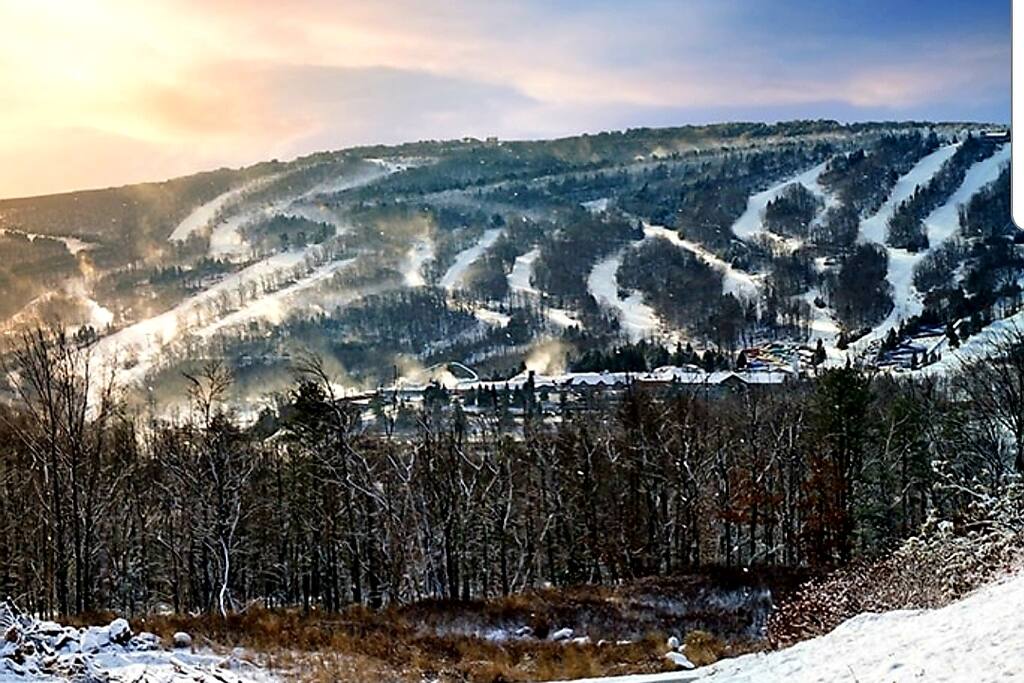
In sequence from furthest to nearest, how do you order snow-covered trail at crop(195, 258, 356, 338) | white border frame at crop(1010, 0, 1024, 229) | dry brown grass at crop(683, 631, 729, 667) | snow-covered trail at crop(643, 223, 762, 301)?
snow-covered trail at crop(195, 258, 356, 338)
snow-covered trail at crop(643, 223, 762, 301)
dry brown grass at crop(683, 631, 729, 667)
white border frame at crop(1010, 0, 1024, 229)

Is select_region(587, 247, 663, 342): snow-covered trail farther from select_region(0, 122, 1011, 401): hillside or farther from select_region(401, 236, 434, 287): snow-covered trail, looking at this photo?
select_region(401, 236, 434, 287): snow-covered trail

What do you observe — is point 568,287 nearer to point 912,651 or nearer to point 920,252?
point 920,252

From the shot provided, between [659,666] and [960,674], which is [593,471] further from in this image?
[960,674]

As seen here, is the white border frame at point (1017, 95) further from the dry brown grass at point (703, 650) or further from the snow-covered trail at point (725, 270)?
the snow-covered trail at point (725, 270)

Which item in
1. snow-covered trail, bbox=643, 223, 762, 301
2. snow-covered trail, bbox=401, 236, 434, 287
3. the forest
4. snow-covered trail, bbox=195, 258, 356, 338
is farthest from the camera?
snow-covered trail, bbox=401, 236, 434, 287

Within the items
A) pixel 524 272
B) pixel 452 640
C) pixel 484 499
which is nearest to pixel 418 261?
pixel 524 272

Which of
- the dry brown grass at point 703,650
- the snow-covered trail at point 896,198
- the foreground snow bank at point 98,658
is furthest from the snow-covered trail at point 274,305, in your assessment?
the foreground snow bank at point 98,658

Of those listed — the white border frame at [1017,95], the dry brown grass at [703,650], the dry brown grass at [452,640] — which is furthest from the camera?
the dry brown grass at [703,650]

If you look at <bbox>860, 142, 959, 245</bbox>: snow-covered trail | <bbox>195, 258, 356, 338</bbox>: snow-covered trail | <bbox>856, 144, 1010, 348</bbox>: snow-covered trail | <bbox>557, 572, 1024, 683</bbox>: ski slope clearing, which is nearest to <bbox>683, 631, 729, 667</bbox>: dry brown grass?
<bbox>557, 572, 1024, 683</bbox>: ski slope clearing
